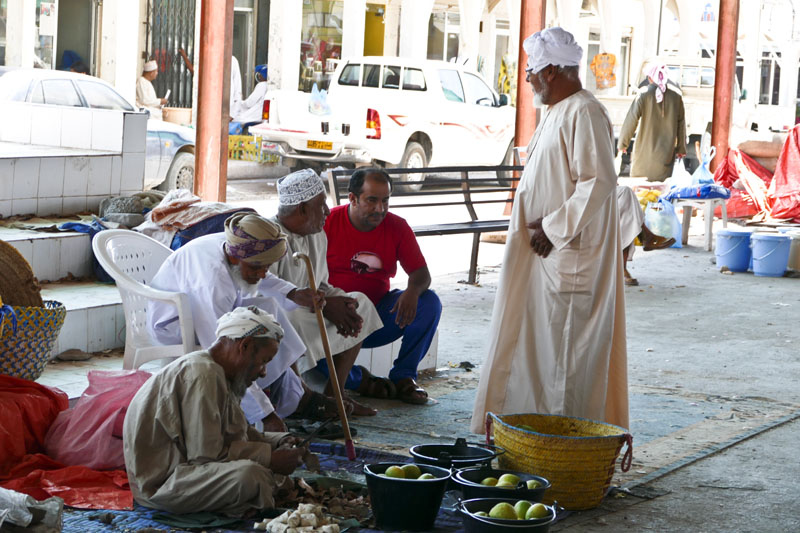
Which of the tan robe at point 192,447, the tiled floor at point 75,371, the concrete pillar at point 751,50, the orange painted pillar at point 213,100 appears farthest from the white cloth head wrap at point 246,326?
the concrete pillar at point 751,50

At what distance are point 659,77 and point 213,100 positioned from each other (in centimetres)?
792

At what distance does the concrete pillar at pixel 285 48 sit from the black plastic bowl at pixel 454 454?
18.5 metres

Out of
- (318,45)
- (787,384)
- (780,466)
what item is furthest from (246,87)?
(780,466)

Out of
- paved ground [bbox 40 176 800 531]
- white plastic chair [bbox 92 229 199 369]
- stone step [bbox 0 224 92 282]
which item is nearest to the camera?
paved ground [bbox 40 176 800 531]

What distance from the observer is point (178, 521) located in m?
4.41

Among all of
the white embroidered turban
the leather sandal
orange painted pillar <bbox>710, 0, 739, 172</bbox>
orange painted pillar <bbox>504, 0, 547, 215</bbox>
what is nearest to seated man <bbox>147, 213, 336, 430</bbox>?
the white embroidered turban

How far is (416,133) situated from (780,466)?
586 inches

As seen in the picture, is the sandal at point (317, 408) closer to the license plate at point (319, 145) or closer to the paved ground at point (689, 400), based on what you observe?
the paved ground at point (689, 400)

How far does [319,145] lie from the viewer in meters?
18.9

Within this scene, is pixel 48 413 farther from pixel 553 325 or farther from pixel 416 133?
pixel 416 133

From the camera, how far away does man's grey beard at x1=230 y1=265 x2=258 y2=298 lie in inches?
215

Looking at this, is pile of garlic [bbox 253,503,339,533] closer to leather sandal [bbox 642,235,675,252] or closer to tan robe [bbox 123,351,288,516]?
tan robe [bbox 123,351,288,516]

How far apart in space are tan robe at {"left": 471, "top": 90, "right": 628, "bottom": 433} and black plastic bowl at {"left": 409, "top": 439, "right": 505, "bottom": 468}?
48 centimetres

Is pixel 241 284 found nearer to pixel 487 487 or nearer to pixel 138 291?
pixel 138 291
